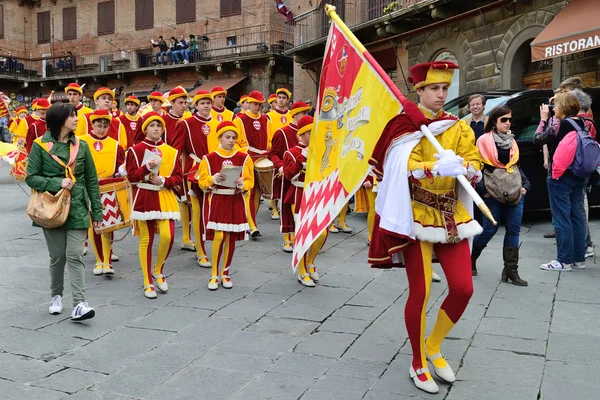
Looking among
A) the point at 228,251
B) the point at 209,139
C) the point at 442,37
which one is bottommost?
the point at 228,251

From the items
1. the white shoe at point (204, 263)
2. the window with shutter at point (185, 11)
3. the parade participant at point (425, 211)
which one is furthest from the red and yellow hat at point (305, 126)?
the window with shutter at point (185, 11)

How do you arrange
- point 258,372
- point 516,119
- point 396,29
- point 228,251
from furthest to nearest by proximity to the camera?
point 396,29 < point 516,119 < point 228,251 < point 258,372

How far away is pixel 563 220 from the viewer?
22.1 ft

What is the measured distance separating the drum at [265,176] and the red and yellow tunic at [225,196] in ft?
6.97

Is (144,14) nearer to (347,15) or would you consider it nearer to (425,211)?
(347,15)

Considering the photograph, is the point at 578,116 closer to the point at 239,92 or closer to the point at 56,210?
the point at 56,210

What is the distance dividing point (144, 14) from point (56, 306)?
3470 centimetres

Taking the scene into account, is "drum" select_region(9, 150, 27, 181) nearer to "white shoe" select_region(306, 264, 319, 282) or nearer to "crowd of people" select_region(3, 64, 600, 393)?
"crowd of people" select_region(3, 64, 600, 393)

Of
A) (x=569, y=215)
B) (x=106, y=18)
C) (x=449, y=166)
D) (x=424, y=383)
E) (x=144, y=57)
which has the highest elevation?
(x=106, y=18)

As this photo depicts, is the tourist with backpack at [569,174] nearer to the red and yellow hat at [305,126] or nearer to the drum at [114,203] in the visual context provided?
the red and yellow hat at [305,126]

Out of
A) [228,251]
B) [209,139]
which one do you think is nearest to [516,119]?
[209,139]

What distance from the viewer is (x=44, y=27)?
139ft

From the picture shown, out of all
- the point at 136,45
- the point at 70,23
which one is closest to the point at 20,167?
the point at 136,45

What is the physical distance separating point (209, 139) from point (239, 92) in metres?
26.1
